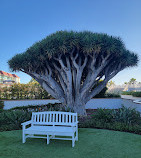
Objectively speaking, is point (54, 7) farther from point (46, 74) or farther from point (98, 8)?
point (46, 74)

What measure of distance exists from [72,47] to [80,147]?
6.24 meters

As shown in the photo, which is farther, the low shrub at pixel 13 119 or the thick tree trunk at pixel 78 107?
the thick tree trunk at pixel 78 107

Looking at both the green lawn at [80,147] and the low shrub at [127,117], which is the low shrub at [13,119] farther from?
the low shrub at [127,117]

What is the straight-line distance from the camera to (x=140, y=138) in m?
5.06

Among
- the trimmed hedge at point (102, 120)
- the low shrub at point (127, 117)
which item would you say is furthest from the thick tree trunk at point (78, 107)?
the low shrub at point (127, 117)

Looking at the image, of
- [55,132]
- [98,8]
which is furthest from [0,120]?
[98,8]

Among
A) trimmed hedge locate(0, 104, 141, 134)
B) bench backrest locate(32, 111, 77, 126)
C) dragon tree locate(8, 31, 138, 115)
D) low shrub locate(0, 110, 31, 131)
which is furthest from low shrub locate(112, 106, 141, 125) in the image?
low shrub locate(0, 110, 31, 131)

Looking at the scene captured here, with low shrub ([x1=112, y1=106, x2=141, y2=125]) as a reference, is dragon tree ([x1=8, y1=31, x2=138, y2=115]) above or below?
above

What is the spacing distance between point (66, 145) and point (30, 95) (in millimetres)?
11764

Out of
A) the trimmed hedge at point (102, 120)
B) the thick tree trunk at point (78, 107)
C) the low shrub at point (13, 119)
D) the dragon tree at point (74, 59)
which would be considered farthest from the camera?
the thick tree trunk at point (78, 107)

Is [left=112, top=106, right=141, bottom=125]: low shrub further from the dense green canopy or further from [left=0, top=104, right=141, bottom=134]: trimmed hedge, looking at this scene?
the dense green canopy

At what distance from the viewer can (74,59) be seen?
9234mm

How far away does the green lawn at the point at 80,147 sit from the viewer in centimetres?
376

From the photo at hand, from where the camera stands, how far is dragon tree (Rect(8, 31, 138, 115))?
8781 mm
